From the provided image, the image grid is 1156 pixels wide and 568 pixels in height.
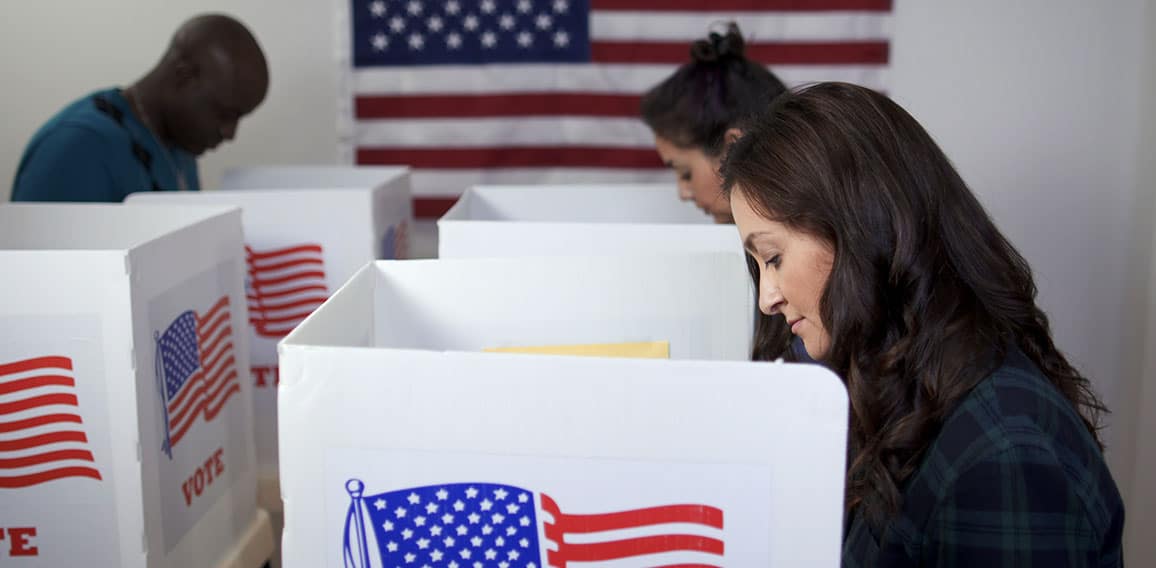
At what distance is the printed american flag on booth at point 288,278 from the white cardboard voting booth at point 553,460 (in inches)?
36.3

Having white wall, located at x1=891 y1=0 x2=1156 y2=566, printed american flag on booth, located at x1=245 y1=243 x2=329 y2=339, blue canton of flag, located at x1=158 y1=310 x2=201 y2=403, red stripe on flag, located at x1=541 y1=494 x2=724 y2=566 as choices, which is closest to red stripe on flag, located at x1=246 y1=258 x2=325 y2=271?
printed american flag on booth, located at x1=245 y1=243 x2=329 y2=339

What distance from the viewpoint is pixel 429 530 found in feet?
2.91

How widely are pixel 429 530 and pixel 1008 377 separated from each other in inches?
21.3

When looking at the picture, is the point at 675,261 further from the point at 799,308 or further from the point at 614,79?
the point at 614,79

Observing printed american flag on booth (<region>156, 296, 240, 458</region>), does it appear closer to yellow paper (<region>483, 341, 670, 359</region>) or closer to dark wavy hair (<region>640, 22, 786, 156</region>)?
yellow paper (<region>483, 341, 670, 359</region>)

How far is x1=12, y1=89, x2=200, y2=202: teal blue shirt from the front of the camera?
2.10 m

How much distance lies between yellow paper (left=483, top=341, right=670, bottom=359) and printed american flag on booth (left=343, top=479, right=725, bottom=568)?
0.35m

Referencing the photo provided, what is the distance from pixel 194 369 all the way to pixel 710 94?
3.44ft

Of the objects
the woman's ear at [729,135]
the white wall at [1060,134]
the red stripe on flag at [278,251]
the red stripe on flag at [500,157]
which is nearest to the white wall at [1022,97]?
the white wall at [1060,134]

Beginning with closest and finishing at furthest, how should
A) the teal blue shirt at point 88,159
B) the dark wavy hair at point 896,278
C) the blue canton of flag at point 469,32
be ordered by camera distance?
the dark wavy hair at point 896,278 → the teal blue shirt at point 88,159 → the blue canton of flag at point 469,32

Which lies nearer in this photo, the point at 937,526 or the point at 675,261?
the point at 937,526

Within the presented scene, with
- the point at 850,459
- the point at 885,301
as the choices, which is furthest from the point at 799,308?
the point at 850,459

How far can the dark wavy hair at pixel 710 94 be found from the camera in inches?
76.3

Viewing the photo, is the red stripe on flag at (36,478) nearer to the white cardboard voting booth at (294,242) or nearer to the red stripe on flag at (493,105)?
the white cardboard voting booth at (294,242)
